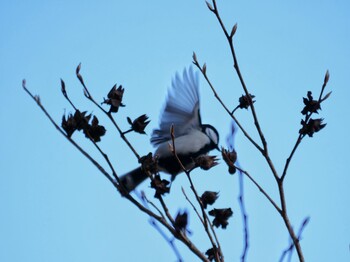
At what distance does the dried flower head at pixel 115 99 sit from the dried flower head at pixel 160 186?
33cm

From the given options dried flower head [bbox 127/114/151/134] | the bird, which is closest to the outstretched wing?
the bird

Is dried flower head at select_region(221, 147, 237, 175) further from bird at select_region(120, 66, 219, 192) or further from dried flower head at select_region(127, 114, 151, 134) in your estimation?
bird at select_region(120, 66, 219, 192)

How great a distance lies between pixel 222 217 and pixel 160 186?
0.26 m

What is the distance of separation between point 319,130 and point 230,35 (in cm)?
50

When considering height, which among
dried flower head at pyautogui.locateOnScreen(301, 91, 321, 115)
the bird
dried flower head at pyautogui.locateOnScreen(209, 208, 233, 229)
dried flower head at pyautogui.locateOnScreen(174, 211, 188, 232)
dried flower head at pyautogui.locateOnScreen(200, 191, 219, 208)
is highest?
the bird

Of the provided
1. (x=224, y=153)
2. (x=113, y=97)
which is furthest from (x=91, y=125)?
(x=224, y=153)

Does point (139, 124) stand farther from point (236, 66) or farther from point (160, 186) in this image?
point (236, 66)

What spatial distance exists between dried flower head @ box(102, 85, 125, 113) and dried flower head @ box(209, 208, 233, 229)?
1.86ft

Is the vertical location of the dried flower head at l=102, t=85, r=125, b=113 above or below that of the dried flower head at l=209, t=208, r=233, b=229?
above

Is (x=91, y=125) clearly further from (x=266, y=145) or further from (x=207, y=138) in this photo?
(x=207, y=138)

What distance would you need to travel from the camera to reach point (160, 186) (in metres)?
1.84

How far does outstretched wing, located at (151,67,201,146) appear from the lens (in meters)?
3.70

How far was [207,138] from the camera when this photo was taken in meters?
3.65

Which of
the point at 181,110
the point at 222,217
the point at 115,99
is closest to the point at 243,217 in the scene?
the point at 222,217
